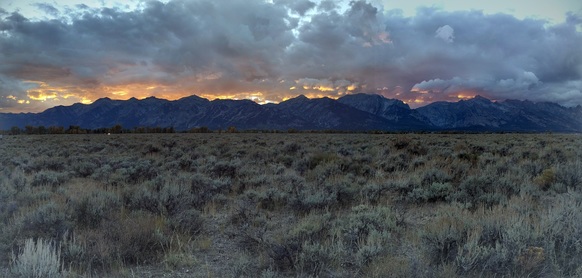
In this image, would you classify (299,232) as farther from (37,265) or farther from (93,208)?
(93,208)

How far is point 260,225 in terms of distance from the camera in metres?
6.85

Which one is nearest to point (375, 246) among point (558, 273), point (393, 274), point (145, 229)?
point (393, 274)

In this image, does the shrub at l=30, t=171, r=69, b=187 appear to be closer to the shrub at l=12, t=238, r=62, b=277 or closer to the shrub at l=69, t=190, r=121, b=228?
the shrub at l=69, t=190, r=121, b=228

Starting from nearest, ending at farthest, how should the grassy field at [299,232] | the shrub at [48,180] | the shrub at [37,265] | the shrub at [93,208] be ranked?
the shrub at [37,265] < the grassy field at [299,232] < the shrub at [93,208] < the shrub at [48,180]

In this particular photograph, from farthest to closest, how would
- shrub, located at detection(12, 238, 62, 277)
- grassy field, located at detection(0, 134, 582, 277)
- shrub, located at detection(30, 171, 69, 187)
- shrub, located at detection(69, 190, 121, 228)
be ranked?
shrub, located at detection(30, 171, 69, 187)
shrub, located at detection(69, 190, 121, 228)
grassy field, located at detection(0, 134, 582, 277)
shrub, located at detection(12, 238, 62, 277)

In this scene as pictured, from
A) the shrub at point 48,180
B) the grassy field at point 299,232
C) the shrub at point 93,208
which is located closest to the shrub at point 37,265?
the grassy field at point 299,232

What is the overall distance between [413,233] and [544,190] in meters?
5.76

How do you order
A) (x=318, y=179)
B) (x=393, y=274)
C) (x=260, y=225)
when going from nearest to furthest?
(x=393, y=274), (x=260, y=225), (x=318, y=179)

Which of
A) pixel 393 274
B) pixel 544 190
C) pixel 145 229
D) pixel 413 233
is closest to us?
pixel 393 274

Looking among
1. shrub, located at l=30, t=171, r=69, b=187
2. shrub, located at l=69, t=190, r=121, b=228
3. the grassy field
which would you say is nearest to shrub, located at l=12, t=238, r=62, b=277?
the grassy field

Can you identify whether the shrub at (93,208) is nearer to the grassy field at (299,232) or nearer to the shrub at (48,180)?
the grassy field at (299,232)

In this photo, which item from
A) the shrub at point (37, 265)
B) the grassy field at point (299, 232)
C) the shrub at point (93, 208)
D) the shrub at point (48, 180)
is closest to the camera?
the shrub at point (37, 265)

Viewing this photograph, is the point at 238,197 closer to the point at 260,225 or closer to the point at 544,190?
the point at 260,225

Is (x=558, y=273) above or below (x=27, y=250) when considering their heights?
below
